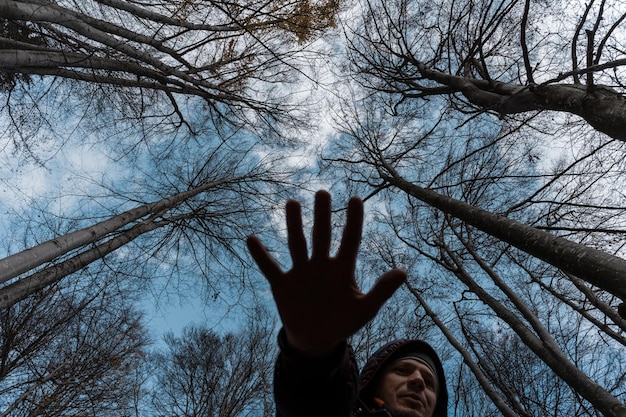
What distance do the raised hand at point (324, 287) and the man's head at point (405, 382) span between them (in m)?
1.06

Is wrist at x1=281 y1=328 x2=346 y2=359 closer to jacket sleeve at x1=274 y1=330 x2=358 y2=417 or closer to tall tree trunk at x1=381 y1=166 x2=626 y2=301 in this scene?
jacket sleeve at x1=274 y1=330 x2=358 y2=417

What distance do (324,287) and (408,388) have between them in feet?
4.33

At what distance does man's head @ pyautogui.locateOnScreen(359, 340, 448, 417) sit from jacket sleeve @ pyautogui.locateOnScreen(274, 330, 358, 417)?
793 millimetres

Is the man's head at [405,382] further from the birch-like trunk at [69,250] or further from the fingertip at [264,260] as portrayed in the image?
the birch-like trunk at [69,250]

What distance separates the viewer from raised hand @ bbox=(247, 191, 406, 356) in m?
1.16

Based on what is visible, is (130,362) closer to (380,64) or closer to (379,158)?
(379,158)

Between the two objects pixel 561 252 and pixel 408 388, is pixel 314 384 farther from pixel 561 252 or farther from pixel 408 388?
pixel 561 252

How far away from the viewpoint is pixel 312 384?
1.25 m

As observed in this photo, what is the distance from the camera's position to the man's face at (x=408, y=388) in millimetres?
2008

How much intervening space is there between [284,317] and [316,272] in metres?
0.18

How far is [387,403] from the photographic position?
6.80 feet

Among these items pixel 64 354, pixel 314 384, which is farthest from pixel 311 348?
pixel 64 354

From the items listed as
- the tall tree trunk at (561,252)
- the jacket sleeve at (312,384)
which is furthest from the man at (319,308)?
the tall tree trunk at (561,252)

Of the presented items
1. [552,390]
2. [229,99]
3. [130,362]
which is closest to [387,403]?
[229,99]
